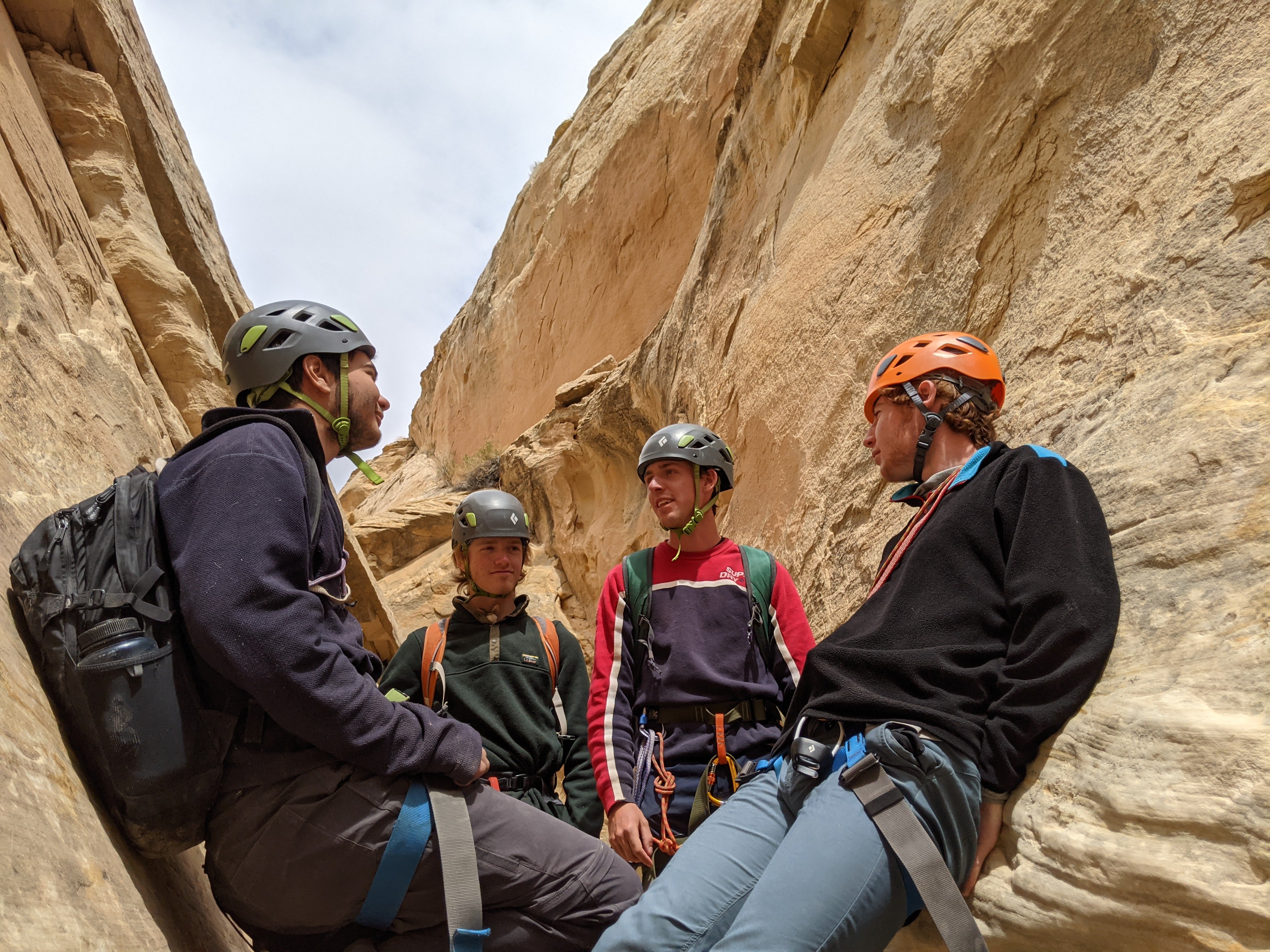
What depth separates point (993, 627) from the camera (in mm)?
2279

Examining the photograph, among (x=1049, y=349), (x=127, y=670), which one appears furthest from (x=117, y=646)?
(x=1049, y=349)

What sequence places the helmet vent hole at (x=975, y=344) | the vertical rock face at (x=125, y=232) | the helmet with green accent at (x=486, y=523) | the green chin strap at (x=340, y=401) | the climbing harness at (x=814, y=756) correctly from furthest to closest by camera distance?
the vertical rock face at (x=125, y=232) < the helmet with green accent at (x=486, y=523) < the helmet vent hole at (x=975, y=344) < the green chin strap at (x=340, y=401) < the climbing harness at (x=814, y=756)

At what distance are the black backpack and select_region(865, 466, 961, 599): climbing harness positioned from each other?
79.1 inches

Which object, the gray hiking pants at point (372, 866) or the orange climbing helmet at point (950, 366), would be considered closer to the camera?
the gray hiking pants at point (372, 866)

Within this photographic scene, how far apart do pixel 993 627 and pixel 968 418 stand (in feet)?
3.37

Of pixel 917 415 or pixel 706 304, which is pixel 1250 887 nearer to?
pixel 917 415

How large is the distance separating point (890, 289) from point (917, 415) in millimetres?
2577

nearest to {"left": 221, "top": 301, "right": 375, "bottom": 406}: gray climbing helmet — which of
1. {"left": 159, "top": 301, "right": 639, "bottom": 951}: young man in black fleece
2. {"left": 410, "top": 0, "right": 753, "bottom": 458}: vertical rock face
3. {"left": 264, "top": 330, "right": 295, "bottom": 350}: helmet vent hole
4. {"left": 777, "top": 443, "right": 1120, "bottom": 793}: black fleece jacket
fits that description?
{"left": 264, "top": 330, "right": 295, "bottom": 350}: helmet vent hole

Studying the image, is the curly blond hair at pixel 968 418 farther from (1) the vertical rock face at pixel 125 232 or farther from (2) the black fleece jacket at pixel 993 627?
(1) the vertical rock face at pixel 125 232

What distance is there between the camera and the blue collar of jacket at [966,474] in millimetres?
2658

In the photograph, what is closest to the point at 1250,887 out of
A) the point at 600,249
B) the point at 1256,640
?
the point at 1256,640

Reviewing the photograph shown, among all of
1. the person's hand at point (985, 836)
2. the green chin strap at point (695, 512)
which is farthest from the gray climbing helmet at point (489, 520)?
the person's hand at point (985, 836)

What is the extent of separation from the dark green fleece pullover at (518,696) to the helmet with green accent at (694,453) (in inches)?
36.7

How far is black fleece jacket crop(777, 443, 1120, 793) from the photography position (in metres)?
2.13
